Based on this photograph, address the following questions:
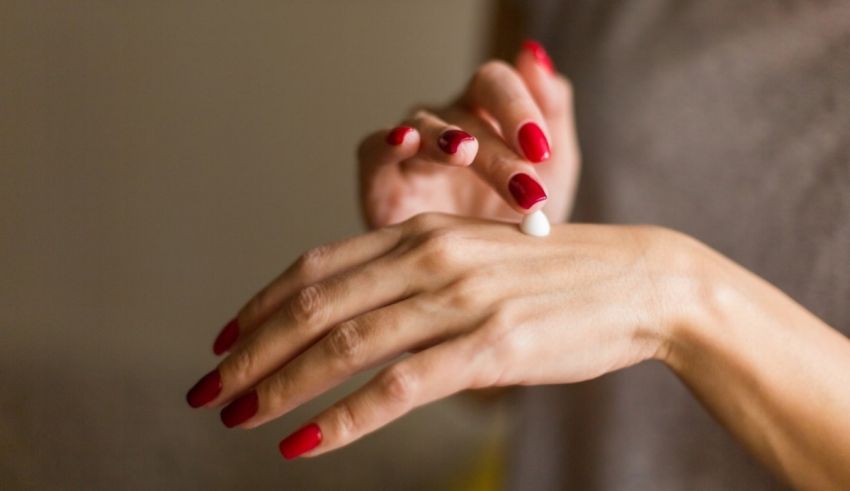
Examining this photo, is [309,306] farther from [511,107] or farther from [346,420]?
[511,107]

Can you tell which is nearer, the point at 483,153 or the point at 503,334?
the point at 503,334

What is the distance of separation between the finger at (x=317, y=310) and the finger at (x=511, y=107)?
0.14 meters

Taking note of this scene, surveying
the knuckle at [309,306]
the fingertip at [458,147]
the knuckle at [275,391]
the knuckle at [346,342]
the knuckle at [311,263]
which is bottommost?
the knuckle at [275,391]

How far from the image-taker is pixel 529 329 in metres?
0.48

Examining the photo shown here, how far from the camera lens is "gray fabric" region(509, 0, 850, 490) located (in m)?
0.69

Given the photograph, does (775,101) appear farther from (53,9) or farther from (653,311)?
(53,9)

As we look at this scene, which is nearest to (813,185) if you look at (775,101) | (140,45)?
(775,101)

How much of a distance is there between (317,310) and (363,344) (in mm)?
42

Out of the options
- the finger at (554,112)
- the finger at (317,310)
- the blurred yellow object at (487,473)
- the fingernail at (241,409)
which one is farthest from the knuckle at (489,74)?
the blurred yellow object at (487,473)

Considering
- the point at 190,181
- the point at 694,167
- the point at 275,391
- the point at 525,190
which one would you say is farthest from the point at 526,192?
the point at 190,181

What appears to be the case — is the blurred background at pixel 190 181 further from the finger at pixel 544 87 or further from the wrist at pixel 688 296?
the wrist at pixel 688 296

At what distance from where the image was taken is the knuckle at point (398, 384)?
0.46 m

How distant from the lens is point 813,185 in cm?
69

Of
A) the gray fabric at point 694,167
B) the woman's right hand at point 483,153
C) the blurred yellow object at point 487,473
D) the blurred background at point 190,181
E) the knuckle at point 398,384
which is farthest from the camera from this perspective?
the blurred background at point 190,181
